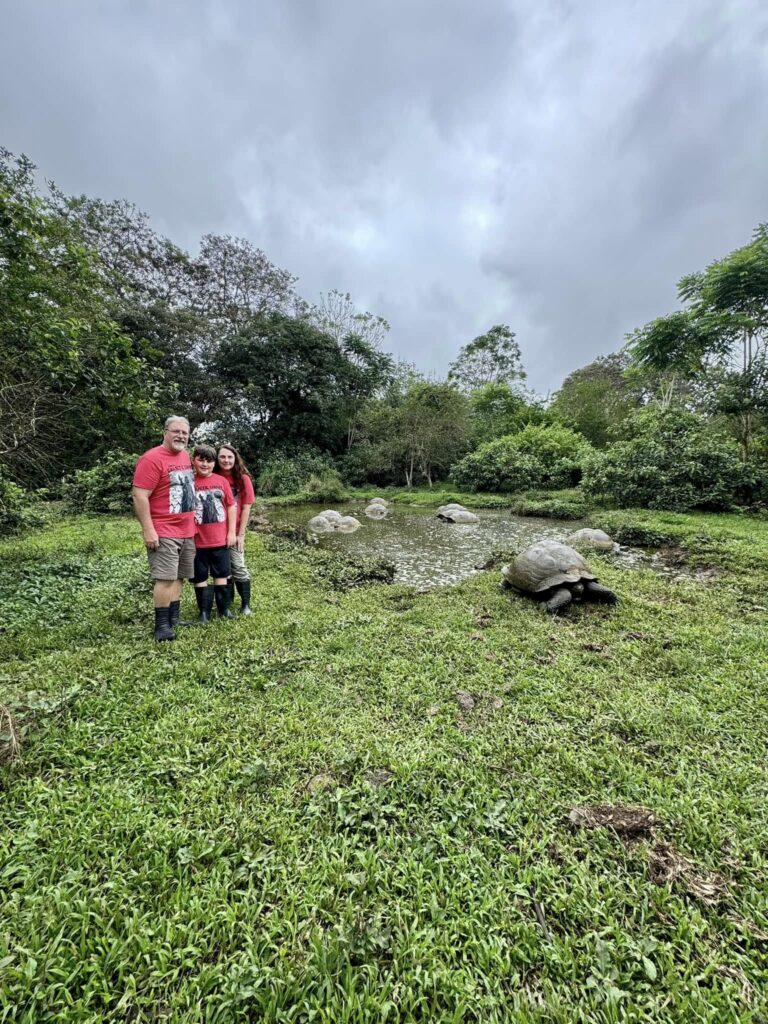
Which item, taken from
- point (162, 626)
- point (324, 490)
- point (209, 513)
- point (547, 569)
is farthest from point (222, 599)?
point (324, 490)

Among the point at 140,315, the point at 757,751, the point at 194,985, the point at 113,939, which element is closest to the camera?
the point at 194,985

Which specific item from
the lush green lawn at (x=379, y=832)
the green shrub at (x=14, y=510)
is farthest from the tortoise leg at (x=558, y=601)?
the green shrub at (x=14, y=510)

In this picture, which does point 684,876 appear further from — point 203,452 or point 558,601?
point 203,452

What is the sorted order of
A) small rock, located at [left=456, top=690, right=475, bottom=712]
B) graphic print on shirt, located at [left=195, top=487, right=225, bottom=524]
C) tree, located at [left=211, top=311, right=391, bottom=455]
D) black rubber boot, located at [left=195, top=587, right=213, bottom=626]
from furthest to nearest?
tree, located at [left=211, top=311, right=391, bottom=455], black rubber boot, located at [left=195, top=587, right=213, bottom=626], graphic print on shirt, located at [left=195, top=487, right=225, bottom=524], small rock, located at [left=456, top=690, right=475, bottom=712]

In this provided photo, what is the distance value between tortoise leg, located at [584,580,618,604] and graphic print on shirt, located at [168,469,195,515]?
460 cm

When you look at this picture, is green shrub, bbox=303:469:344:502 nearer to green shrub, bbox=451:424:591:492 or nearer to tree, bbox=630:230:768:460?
green shrub, bbox=451:424:591:492

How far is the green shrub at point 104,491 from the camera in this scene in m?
11.8

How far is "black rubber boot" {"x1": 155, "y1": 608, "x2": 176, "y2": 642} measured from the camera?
3777mm

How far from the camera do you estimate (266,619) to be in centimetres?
436

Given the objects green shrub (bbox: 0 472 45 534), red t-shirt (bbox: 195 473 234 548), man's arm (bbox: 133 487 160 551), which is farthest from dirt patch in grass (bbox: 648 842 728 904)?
green shrub (bbox: 0 472 45 534)

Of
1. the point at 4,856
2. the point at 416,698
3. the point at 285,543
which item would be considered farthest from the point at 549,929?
the point at 285,543

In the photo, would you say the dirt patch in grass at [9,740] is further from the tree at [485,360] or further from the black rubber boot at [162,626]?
the tree at [485,360]

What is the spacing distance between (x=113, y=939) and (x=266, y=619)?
3029mm

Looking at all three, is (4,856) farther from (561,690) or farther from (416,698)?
(561,690)
